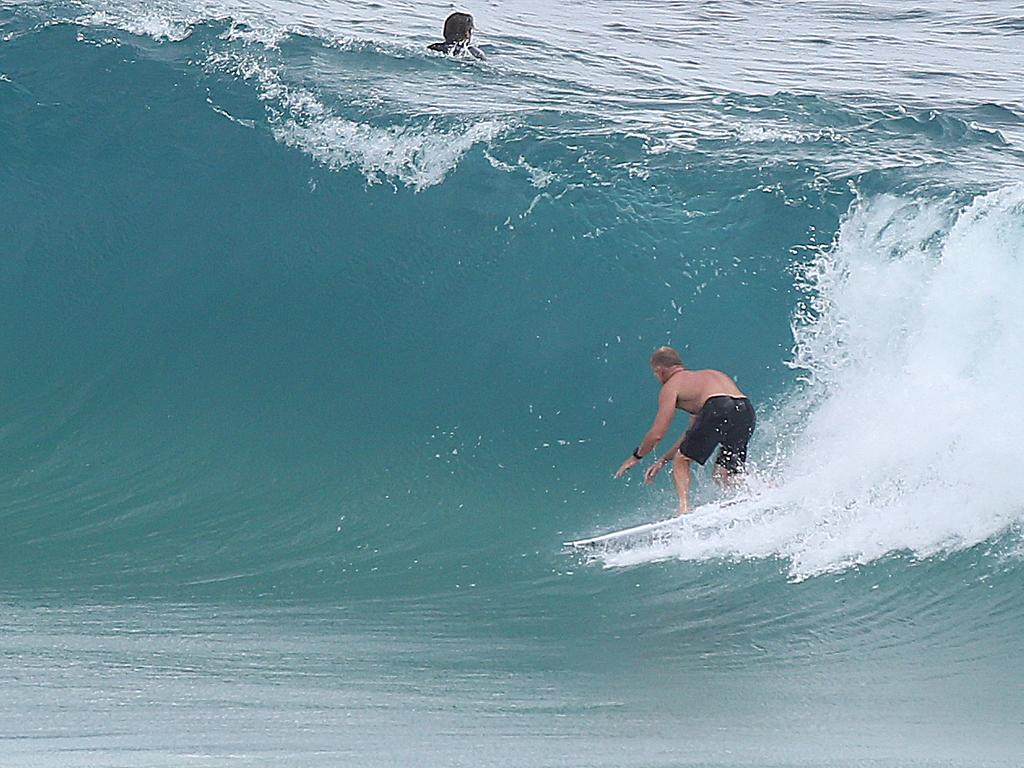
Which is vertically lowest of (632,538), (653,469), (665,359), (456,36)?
(632,538)

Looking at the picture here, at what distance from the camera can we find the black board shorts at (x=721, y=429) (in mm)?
6273

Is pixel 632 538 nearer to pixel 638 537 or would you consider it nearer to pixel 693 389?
pixel 638 537

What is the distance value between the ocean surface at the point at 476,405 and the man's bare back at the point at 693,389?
0.53 m

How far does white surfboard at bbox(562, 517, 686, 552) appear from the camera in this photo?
6047mm

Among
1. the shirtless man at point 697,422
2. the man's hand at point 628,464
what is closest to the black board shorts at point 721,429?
the shirtless man at point 697,422

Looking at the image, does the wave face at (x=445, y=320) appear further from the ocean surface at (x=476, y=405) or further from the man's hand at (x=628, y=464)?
the man's hand at (x=628, y=464)

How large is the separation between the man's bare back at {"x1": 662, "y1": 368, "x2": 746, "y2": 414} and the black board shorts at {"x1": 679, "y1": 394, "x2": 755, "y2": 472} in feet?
0.11

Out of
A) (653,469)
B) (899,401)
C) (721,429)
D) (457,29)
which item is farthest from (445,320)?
(457,29)

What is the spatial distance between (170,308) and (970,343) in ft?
16.0

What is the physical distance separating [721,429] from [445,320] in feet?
7.28

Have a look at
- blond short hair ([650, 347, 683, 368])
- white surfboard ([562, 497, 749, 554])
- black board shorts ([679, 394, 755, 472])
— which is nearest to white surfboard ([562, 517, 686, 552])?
white surfboard ([562, 497, 749, 554])

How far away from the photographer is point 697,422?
20.7ft

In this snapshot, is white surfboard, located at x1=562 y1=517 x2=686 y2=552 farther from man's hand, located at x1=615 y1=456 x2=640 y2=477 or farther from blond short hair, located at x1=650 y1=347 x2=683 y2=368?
blond short hair, located at x1=650 y1=347 x2=683 y2=368

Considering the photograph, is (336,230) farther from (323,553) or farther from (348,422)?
(323,553)
